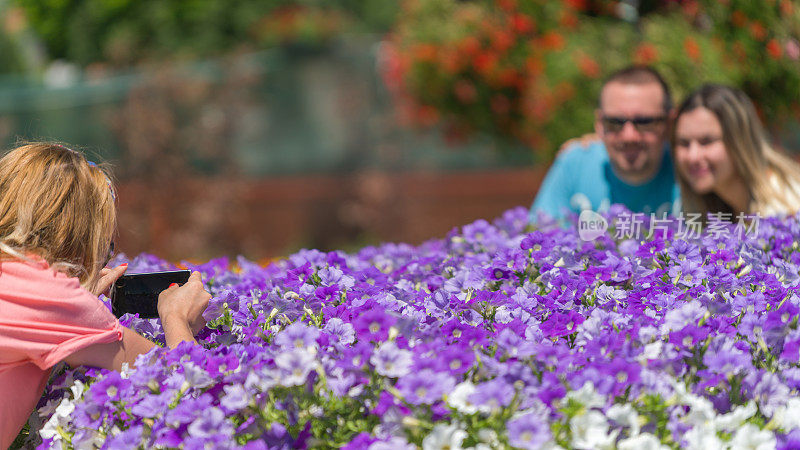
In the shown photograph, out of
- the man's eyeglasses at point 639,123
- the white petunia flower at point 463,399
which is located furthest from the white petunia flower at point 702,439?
the man's eyeglasses at point 639,123

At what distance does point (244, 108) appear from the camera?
31.6ft

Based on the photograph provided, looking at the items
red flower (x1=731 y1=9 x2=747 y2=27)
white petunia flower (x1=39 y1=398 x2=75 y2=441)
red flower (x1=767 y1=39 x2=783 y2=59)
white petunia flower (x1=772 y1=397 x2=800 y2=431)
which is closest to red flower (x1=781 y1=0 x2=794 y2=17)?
red flower (x1=767 y1=39 x2=783 y2=59)

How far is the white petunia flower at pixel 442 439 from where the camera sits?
1.48 metres

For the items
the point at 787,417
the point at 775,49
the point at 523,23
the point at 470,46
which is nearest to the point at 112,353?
the point at 787,417

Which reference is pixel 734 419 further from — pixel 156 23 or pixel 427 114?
pixel 156 23

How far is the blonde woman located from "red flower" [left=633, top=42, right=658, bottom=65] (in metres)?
1.51

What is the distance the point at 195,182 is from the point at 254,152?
4.76ft

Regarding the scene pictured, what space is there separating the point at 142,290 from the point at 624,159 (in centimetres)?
218

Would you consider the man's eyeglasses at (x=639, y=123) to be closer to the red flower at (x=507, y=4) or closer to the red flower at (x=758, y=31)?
the red flower at (x=758, y=31)

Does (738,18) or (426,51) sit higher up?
(738,18)

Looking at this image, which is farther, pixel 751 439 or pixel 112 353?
pixel 112 353

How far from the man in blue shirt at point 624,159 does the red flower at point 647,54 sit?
1.17 m

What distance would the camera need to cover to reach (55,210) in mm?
1885

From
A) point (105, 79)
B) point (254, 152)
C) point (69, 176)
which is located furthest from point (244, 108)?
point (69, 176)
